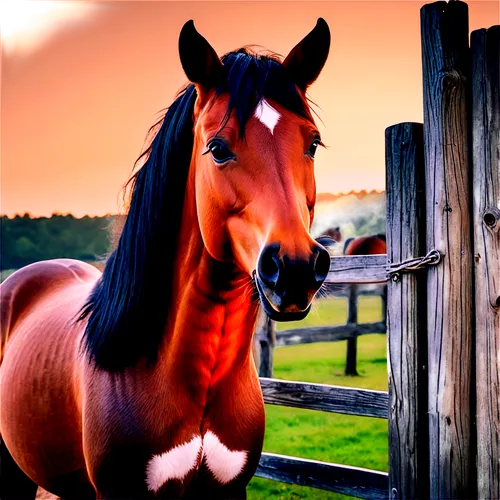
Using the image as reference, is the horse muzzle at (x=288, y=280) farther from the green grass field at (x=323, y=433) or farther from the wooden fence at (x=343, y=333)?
the wooden fence at (x=343, y=333)

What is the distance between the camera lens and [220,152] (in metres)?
2.02

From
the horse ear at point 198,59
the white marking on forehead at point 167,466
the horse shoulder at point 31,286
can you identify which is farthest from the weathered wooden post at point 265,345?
the horse ear at point 198,59

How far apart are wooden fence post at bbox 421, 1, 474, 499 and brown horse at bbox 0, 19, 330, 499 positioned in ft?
2.13

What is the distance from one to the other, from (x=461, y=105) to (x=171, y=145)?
4.35 feet

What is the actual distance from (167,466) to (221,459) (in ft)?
0.77

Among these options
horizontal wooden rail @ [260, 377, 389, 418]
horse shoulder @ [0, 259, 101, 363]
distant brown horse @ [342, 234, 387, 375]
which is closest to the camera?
horse shoulder @ [0, 259, 101, 363]

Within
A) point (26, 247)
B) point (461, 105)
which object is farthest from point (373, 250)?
point (461, 105)

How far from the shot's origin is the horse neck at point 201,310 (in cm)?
223

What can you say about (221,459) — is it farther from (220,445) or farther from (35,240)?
(35,240)

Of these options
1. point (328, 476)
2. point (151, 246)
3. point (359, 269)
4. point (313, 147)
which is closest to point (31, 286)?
point (151, 246)

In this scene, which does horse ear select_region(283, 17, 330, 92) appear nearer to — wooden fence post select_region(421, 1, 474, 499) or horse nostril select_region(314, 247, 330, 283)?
wooden fence post select_region(421, 1, 474, 499)

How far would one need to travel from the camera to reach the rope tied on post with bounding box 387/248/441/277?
104 inches

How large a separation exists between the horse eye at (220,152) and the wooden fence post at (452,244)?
1118mm

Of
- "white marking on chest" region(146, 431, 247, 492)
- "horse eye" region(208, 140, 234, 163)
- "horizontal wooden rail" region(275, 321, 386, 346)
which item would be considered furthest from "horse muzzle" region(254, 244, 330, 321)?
"horizontal wooden rail" region(275, 321, 386, 346)
